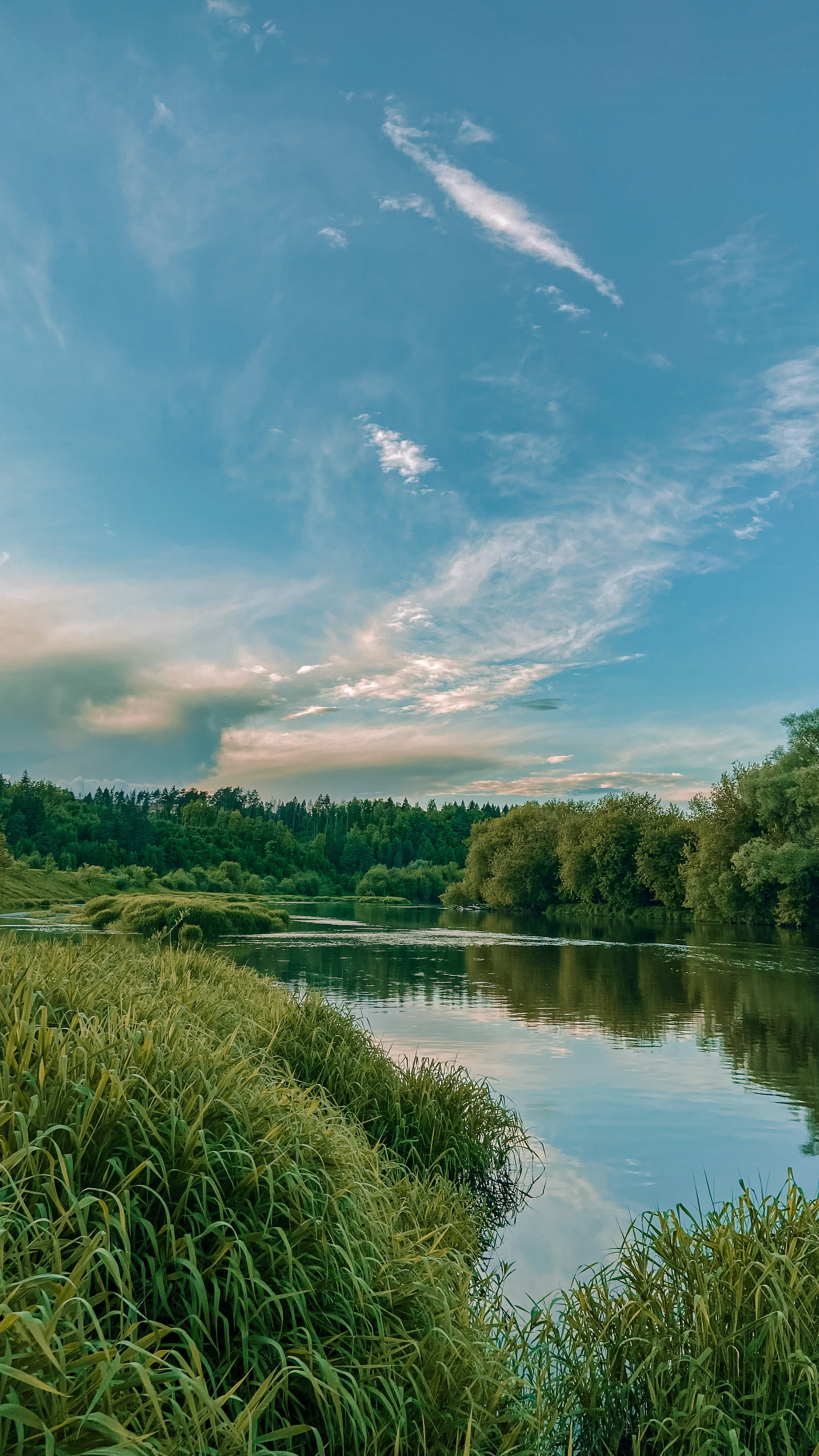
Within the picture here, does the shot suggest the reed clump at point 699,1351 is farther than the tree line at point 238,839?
No

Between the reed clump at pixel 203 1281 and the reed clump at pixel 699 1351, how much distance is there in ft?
1.41

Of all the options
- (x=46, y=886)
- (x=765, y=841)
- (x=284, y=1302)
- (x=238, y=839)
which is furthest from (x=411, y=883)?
(x=284, y=1302)

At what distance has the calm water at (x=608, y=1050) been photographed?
31.5 ft

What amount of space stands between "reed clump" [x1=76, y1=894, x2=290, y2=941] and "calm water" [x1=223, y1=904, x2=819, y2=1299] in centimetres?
402

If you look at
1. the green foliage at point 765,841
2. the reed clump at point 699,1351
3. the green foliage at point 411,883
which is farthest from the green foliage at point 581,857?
the reed clump at point 699,1351

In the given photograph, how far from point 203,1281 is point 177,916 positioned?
3607 cm

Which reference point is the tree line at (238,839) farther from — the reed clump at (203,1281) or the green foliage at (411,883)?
the reed clump at (203,1281)

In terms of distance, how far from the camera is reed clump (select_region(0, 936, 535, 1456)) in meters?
2.75

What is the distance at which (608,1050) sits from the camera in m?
18.0

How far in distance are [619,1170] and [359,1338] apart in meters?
7.34

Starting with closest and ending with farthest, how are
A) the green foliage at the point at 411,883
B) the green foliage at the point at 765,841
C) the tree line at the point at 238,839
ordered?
the green foliage at the point at 765,841
the tree line at the point at 238,839
the green foliage at the point at 411,883

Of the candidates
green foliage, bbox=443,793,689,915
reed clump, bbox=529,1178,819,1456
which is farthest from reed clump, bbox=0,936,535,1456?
green foliage, bbox=443,793,689,915

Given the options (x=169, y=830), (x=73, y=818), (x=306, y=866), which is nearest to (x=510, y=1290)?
(x=73, y=818)

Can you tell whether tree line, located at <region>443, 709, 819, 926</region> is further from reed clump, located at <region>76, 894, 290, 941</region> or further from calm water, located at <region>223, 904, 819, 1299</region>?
reed clump, located at <region>76, 894, 290, 941</region>
